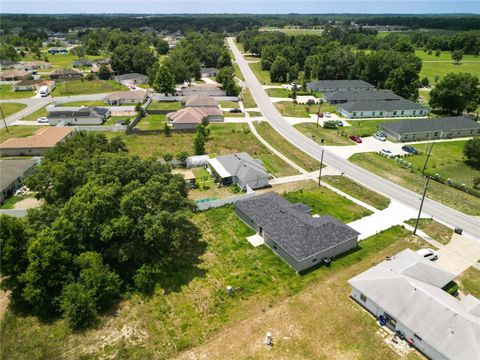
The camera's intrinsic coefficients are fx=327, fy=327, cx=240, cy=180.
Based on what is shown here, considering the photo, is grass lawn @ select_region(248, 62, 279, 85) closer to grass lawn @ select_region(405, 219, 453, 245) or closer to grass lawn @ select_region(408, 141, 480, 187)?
grass lawn @ select_region(408, 141, 480, 187)

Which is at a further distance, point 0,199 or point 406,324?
point 0,199

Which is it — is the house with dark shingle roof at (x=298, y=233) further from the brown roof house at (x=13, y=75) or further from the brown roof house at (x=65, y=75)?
the brown roof house at (x=13, y=75)

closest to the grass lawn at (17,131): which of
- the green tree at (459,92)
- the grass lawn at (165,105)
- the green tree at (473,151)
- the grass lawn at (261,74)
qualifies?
the grass lawn at (165,105)

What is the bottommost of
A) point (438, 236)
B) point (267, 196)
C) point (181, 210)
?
point (438, 236)

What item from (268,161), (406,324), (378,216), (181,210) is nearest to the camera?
(406,324)

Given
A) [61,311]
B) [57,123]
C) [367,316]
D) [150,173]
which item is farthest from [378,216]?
[57,123]

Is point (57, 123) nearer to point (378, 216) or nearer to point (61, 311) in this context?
point (61, 311)
